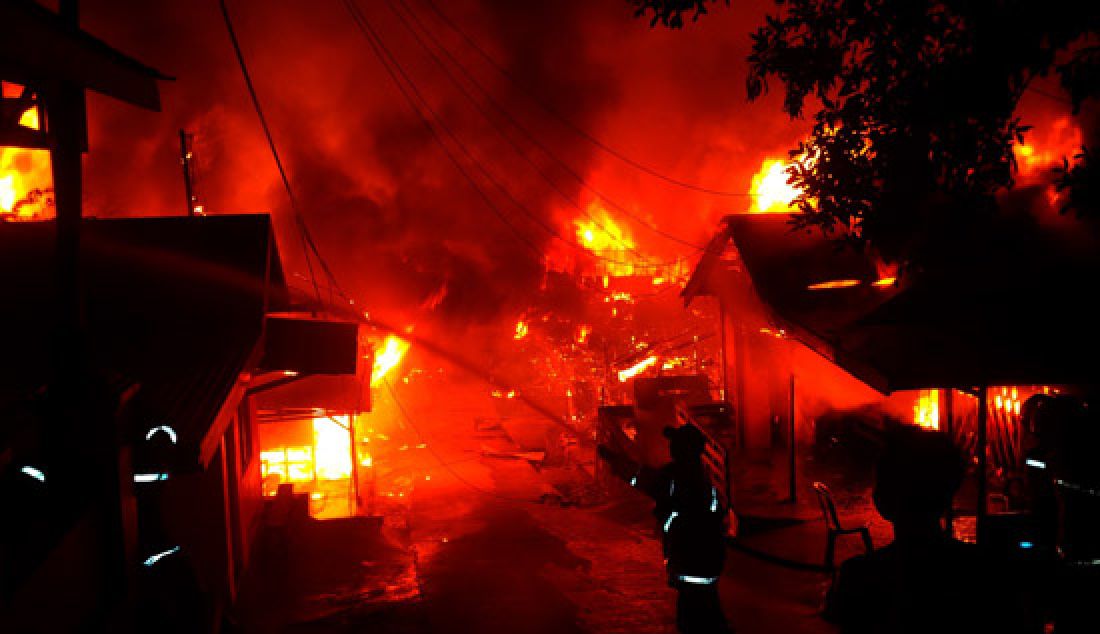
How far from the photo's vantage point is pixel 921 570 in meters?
2.89

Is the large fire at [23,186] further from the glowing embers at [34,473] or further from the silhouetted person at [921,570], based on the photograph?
the silhouetted person at [921,570]

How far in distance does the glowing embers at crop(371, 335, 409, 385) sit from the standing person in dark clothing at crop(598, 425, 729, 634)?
27970 millimetres

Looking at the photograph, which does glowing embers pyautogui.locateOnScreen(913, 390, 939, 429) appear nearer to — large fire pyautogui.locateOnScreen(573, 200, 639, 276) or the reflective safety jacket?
the reflective safety jacket

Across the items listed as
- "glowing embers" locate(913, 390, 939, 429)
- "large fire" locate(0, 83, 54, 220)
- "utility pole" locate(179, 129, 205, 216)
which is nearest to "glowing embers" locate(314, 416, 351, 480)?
"utility pole" locate(179, 129, 205, 216)

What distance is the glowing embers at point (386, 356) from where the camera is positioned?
3422 centimetres

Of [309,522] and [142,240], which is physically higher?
[142,240]

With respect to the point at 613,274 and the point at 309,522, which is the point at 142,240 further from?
the point at 613,274

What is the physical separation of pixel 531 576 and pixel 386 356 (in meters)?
26.1

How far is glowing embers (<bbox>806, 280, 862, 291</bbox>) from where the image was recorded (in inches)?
505

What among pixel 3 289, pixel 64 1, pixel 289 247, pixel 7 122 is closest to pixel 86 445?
pixel 64 1

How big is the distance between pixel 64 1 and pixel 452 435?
3327 cm

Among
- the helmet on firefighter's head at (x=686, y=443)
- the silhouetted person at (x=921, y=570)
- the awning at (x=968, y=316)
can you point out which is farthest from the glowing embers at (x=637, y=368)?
the silhouetted person at (x=921, y=570)

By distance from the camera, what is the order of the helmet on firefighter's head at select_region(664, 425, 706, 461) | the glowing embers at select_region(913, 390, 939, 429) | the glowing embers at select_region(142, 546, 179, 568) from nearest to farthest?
the glowing embers at select_region(142, 546, 179, 568) < the helmet on firefighter's head at select_region(664, 425, 706, 461) < the glowing embers at select_region(913, 390, 939, 429)

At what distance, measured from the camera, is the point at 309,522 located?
13680 millimetres
